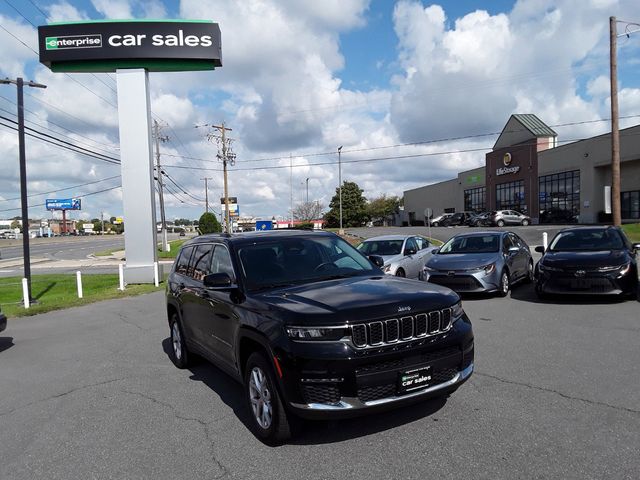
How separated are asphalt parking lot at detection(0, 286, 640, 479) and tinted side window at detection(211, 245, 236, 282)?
4.32 ft

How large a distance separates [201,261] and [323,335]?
8.91 feet

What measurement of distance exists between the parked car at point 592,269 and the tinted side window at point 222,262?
22.7 feet

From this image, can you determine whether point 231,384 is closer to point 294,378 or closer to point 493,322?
point 294,378

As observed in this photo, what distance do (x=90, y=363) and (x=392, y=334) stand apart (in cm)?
499

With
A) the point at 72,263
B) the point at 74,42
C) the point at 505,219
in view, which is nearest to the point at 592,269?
the point at 74,42

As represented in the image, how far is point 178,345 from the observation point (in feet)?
21.1

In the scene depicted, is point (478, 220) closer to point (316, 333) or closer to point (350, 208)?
point (350, 208)

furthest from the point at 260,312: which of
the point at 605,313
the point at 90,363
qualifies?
the point at 605,313

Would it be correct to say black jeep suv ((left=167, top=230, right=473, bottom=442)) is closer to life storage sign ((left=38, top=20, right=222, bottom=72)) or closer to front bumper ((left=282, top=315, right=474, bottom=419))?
front bumper ((left=282, top=315, right=474, bottom=419))

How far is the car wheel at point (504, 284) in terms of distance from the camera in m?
10.7

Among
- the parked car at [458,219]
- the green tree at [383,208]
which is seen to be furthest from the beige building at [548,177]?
the green tree at [383,208]

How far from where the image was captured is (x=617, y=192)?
19.3 meters

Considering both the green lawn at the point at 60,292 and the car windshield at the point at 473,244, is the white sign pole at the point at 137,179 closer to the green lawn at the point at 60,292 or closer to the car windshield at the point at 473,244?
the green lawn at the point at 60,292

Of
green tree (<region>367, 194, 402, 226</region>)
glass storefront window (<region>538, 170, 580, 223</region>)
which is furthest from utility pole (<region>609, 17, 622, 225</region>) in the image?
green tree (<region>367, 194, 402, 226</region>)
